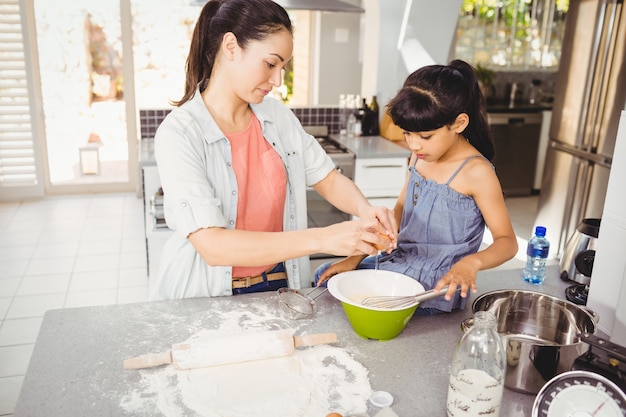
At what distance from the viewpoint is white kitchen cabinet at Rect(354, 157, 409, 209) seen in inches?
142

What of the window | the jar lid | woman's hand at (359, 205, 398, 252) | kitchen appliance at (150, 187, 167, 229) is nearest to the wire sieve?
woman's hand at (359, 205, 398, 252)

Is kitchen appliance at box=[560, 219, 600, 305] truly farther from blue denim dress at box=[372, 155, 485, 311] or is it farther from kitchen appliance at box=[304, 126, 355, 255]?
kitchen appliance at box=[304, 126, 355, 255]

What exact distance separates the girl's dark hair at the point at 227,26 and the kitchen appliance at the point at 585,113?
2.86 m

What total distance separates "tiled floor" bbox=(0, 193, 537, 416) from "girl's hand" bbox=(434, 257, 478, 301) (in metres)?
1.97

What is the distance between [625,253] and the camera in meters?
1.36

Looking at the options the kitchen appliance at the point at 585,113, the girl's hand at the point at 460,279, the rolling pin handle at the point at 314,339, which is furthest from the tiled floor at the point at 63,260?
the girl's hand at the point at 460,279

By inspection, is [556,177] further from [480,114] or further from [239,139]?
[239,139]

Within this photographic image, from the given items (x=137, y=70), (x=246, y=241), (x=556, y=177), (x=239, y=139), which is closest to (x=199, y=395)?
(x=246, y=241)

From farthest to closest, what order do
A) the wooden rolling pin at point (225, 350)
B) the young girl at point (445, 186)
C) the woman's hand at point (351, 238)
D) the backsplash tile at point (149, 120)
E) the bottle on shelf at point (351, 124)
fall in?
the bottle on shelf at point (351, 124), the backsplash tile at point (149, 120), the young girl at point (445, 186), the woman's hand at point (351, 238), the wooden rolling pin at point (225, 350)

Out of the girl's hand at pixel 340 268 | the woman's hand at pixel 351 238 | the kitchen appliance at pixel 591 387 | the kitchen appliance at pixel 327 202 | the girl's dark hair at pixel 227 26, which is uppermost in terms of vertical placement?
the girl's dark hair at pixel 227 26

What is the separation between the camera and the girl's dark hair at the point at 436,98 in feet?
4.98

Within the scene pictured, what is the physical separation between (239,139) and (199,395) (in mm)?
745

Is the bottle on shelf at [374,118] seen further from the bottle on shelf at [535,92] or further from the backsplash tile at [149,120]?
the bottle on shelf at [535,92]

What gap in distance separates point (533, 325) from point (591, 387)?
1.40 ft
